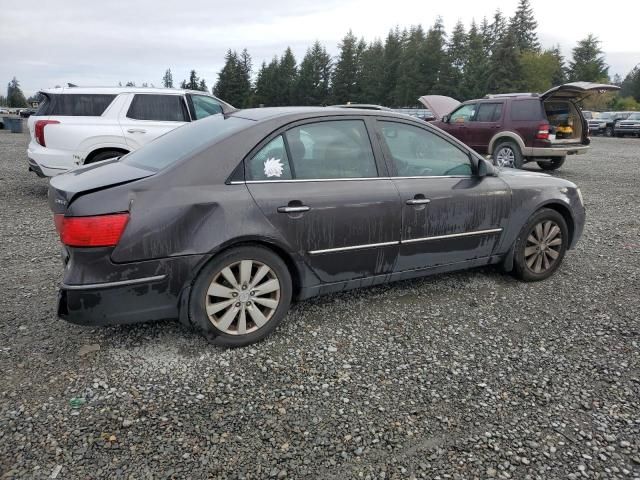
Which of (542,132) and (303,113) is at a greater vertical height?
(542,132)

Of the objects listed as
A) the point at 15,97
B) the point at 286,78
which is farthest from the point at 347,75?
the point at 15,97

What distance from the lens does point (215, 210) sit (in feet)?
10.1

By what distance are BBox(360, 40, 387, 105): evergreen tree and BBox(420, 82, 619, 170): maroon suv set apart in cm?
7538

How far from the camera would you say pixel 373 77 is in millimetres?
88125

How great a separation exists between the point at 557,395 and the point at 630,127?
32595mm

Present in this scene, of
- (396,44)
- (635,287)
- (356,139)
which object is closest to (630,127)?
(635,287)

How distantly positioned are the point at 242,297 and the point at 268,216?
56cm

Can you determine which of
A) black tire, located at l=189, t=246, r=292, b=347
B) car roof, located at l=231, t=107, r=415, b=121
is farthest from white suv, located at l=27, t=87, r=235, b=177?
black tire, located at l=189, t=246, r=292, b=347

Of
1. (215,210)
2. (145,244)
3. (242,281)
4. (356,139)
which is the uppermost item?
(356,139)

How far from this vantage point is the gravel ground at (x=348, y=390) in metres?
2.32

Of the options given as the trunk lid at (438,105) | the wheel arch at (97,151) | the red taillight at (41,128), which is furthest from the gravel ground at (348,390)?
the trunk lid at (438,105)

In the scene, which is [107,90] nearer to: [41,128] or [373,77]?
[41,128]

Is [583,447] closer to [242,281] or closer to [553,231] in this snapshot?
[242,281]

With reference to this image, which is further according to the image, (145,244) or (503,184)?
(503,184)
